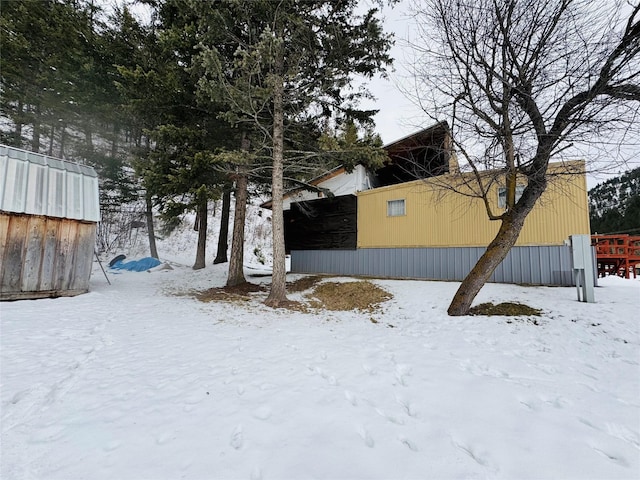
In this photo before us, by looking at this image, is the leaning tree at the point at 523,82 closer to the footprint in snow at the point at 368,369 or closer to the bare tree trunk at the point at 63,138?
the footprint in snow at the point at 368,369

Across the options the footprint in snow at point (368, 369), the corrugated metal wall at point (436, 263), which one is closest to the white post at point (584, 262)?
the corrugated metal wall at point (436, 263)

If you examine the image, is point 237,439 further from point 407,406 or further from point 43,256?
point 43,256

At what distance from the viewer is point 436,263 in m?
9.38

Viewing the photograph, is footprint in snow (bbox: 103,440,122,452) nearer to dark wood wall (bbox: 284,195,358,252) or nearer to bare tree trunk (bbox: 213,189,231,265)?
dark wood wall (bbox: 284,195,358,252)

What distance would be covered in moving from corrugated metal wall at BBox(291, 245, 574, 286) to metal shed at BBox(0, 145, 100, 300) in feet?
27.3

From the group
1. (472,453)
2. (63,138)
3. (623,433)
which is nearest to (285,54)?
(472,453)

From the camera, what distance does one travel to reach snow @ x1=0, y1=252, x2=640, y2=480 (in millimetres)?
1651

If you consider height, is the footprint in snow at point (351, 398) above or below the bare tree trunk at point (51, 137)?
below

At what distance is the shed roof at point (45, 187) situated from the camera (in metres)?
6.22

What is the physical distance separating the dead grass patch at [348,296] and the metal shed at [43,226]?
6.45 metres

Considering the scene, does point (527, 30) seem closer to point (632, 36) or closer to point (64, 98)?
point (632, 36)

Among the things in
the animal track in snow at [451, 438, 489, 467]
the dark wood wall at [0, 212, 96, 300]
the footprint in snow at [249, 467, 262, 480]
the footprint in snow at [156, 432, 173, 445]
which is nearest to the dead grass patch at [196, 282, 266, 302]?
the dark wood wall at [0, 212, 96, 300]

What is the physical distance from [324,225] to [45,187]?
9355 millimetres

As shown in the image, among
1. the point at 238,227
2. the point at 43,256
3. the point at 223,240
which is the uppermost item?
the point at 238,227
